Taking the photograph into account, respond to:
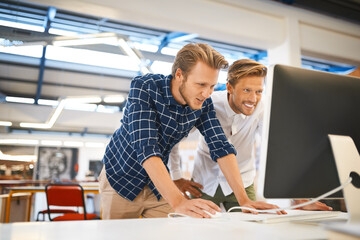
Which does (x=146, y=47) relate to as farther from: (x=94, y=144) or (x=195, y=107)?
(x=94, y=144)

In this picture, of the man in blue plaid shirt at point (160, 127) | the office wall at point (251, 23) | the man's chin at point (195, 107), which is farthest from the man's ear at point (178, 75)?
the office wall at point (251, 23)

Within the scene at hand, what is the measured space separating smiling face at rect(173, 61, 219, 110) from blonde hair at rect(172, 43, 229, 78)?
2 centimetres

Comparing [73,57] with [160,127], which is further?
[73,57]

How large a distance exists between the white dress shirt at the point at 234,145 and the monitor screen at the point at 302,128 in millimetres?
793

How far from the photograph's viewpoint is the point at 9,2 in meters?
3.37

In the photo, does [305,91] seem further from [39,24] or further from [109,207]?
[39,24]

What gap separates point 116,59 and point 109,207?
605 cm

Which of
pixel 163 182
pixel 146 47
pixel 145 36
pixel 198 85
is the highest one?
pixel 145 36

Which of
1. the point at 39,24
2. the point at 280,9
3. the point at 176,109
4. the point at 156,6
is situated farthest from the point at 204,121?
the point at 39,24

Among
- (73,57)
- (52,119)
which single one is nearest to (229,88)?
(52,119)

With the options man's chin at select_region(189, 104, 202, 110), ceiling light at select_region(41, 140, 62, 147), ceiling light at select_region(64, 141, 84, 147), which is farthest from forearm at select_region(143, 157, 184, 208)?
ceiling light at select_region(64, 141, 84, 147)

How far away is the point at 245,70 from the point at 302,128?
31.6 inches

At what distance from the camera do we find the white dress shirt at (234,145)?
1.62m

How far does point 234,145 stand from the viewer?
1.67m
